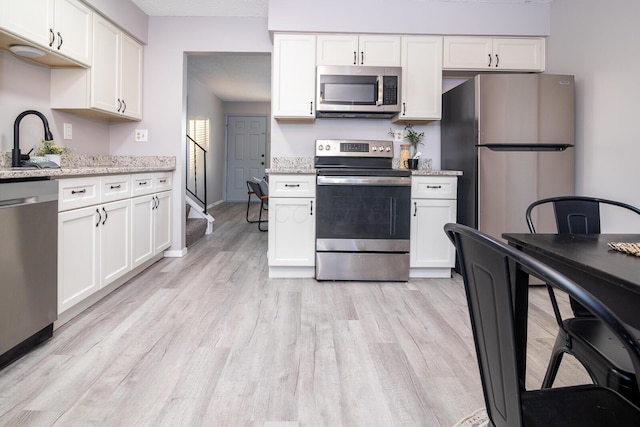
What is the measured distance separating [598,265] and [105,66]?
3435 millimetres

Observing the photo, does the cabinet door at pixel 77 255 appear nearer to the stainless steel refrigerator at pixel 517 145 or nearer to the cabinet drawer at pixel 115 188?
the cabinet drawer at pixel 115 188

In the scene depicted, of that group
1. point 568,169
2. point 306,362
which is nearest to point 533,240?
point 306,362

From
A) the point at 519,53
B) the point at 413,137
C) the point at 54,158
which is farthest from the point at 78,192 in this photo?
the point at 519,53

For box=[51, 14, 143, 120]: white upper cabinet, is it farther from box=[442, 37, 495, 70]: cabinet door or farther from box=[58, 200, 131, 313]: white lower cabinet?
box=[442, 37, 495, 70]: cabinet door

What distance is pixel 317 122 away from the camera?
3.78 metres

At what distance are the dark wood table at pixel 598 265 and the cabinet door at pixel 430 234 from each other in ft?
6.52

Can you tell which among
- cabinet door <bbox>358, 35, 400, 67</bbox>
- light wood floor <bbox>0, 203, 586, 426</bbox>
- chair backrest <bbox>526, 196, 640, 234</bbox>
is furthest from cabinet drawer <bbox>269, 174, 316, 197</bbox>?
chair backrest <bbox>526, 196, 640, 234</bbox>

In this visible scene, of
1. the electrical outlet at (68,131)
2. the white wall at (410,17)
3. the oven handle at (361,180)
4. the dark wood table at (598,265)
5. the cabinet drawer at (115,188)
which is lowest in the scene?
the dark wood table at (598,265)

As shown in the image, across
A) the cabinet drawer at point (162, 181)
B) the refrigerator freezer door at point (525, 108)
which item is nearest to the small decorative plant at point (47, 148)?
the cabinet drawer at point (162, 181)

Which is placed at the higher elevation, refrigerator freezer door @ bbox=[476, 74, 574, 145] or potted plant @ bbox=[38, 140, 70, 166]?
refrigerator freezer door @ bbox=[476, 74, 574, 145]

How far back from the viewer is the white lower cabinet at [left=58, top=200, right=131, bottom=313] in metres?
2.16

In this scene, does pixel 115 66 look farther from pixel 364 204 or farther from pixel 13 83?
pixel 364 204

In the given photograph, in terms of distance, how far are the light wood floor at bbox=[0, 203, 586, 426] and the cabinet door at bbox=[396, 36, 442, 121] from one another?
1.58 meters

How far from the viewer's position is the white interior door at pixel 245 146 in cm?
959
